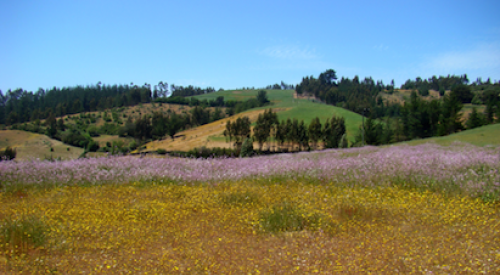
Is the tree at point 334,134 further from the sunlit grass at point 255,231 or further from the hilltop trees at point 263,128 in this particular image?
the sunlit grass at point 255,231

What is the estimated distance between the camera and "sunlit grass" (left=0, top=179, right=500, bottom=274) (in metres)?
4.31

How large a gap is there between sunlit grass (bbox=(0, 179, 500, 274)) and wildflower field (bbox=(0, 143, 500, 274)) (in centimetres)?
2

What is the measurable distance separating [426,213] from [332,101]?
610 feet

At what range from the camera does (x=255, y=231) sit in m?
5.42

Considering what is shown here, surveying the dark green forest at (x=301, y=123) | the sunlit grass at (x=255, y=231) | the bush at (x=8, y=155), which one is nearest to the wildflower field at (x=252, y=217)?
the sunlit grass at (x=255, y=231)

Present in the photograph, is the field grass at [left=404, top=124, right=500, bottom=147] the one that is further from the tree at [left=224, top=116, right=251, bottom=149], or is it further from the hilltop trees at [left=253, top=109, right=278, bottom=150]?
the tree at [left=224, top=116, right=251, bottom=149]

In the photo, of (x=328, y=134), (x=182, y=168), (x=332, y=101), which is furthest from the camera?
(x=332, y=101)

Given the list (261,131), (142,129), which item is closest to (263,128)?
(261,131)

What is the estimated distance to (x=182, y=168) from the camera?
9.45 m

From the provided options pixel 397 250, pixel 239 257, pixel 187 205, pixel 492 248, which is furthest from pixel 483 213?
pixel 187 205

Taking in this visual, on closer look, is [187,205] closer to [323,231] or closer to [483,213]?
[323,231]

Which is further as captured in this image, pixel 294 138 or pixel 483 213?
pixel 294 138

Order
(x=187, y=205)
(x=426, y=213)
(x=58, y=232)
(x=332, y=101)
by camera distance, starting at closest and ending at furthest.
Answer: (x=58, y=232), (x=426, y=213), (x=187, y=205), (x=332, y=101)

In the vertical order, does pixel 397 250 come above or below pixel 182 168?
below
